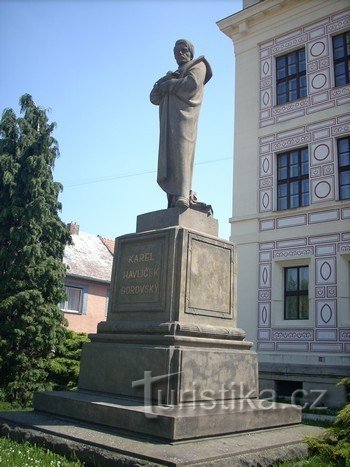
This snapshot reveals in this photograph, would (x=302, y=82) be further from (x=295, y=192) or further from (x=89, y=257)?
(x=89, y=257)

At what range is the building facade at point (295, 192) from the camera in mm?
15266

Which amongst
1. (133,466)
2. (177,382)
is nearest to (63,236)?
(177,382)

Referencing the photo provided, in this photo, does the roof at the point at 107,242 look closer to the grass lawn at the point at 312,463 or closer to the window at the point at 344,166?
the window at the point at 344,166

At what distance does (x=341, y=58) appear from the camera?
17.0 meters

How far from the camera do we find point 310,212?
53.5 ft

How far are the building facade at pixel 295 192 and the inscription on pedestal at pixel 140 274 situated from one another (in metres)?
9.64

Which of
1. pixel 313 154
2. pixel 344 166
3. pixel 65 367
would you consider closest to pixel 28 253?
pixel 65 367

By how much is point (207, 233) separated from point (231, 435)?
9.02 feet

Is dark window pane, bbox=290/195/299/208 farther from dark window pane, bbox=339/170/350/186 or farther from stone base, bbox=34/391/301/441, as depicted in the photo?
stone base, bbox=34/391/301/441

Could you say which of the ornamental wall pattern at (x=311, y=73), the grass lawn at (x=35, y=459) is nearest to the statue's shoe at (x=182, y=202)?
the grass lawn at (x=35, y=459)

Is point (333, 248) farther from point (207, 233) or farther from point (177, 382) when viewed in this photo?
point (177, 382)

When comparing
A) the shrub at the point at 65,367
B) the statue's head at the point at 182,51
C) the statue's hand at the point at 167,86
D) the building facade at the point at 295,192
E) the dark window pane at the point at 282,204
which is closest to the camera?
the statue's hand at the point at 167,86

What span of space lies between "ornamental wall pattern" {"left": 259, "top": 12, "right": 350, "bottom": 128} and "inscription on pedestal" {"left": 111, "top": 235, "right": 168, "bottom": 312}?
40.7ft

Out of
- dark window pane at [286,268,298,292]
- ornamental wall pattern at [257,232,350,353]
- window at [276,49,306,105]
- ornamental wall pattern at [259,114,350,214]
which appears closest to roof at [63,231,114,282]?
ornamental wall pattern at [257,232,350,353]
